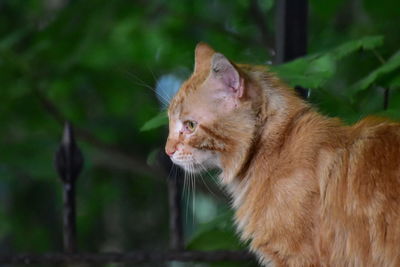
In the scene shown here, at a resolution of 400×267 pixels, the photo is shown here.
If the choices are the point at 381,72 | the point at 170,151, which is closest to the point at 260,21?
the point at 170,151

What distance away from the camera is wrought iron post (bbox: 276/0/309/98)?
2631 millimetres

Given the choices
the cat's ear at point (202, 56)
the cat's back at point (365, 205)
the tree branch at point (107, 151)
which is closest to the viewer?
the cat's back at point (365, 205)

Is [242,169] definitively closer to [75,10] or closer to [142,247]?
[75,10]

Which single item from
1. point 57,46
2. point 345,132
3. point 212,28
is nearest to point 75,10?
point 57,46

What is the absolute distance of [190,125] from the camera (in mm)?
2264

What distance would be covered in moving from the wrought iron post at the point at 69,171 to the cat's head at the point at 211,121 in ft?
1.06

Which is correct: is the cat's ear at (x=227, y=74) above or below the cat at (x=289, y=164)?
above

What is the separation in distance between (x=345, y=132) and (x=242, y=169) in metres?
0.30

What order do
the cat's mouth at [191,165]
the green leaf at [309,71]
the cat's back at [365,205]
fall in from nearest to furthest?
the cat's back at [365,205], the green leaf at [309,71], the cat's mouth at [191,165]

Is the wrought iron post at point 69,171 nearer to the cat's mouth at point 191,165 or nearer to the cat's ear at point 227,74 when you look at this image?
the cat's mouth at point 191,165

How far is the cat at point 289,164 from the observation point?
1976 mm

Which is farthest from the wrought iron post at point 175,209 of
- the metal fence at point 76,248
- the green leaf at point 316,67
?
the green leaf at point 316,67

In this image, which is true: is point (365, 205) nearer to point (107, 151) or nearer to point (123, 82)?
point (107, 151)

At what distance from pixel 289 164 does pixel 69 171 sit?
0.70 meters
